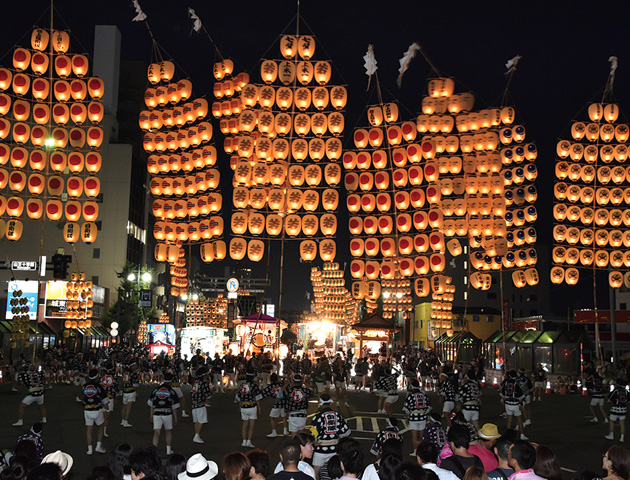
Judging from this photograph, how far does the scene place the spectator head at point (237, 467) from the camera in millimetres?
6059

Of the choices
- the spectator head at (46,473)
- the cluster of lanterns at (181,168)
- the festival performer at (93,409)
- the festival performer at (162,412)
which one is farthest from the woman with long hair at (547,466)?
the cluster of lanterns at (181,168)

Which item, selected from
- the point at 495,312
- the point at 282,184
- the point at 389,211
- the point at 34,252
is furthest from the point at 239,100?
the point at 495,312

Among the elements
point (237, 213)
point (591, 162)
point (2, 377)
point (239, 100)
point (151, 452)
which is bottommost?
point (2, 377)

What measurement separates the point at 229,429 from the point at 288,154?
14393 millimetres

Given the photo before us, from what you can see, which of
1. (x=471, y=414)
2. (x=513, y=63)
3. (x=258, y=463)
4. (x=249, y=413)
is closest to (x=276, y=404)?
(x=249, y=413)

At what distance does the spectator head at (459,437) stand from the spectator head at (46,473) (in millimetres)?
4443

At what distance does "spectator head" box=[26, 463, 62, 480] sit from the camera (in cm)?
559

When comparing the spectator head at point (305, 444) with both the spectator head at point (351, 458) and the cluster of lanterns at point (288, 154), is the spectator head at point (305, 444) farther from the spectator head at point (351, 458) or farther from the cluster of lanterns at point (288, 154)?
the cluster of lanterns at point (288, 154)

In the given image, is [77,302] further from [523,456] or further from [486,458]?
[523,456]

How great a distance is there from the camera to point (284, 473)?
659cm

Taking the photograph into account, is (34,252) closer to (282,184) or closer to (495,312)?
(282,184)

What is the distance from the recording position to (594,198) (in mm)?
32438

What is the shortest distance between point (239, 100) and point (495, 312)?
139 feet

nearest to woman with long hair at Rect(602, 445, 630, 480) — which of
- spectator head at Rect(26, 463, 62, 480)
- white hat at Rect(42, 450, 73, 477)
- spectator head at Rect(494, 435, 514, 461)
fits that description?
spectator head at Rect(494, 435, 514, 461)
